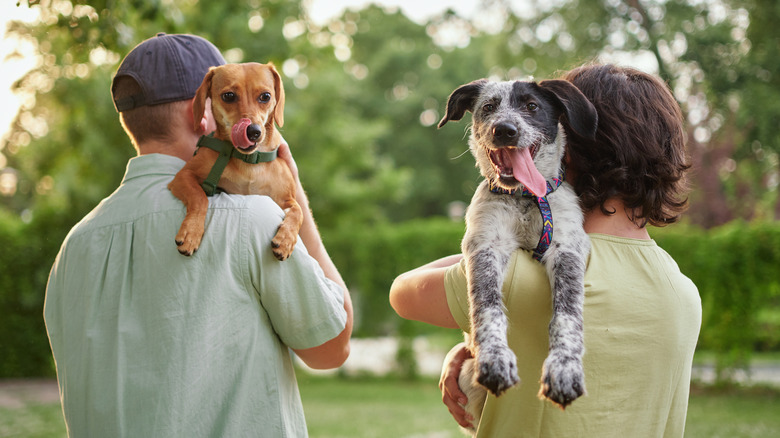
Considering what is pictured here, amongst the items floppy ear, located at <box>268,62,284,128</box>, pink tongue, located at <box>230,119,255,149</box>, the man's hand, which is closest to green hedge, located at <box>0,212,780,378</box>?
floppy ear, located at <box>268,62,284,128</box>

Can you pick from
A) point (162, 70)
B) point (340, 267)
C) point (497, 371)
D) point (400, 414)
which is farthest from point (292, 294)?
point (340, 267)

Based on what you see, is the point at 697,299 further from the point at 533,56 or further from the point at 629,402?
the point at 533,56

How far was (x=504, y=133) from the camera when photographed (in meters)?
2.14

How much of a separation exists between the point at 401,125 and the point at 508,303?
109ft

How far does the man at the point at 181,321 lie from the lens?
1.92m

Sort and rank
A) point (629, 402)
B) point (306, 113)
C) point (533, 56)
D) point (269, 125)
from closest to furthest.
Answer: point (629, 402)
point (269, 125)
point (306, 113)
point (533, 56)

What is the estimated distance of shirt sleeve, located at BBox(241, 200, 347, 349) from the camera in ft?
6.54

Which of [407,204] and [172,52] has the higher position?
[172,52]

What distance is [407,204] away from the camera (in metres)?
35.0

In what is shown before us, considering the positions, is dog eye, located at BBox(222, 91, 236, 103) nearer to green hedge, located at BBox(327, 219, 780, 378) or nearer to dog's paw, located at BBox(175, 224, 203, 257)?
dog's paw, located at BBox(175, 224, 203, 257)

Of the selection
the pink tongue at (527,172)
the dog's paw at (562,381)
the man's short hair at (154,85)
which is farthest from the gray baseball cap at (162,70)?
the dog's paw at (562,381)

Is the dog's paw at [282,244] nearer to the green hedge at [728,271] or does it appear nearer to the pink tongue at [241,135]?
the pink tongue at [241,135]

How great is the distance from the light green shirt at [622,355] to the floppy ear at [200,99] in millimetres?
1215

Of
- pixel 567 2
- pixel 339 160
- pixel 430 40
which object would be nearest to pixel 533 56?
pixel 567 2
